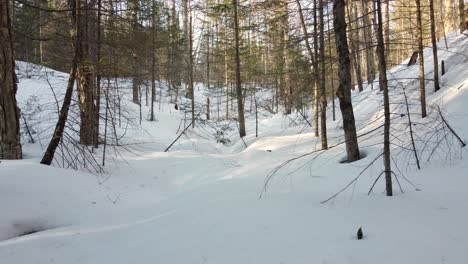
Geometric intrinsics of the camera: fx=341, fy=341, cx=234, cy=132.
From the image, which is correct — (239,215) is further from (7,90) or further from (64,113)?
(7,90)

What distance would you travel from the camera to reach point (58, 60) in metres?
10.5

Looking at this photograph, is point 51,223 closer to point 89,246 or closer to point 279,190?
point 89,246

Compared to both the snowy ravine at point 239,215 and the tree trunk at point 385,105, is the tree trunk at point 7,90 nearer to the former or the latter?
the snowy ravine at point 239,215

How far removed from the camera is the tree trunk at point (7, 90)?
22.2 ft

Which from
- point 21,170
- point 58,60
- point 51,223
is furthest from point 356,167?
point 58,60

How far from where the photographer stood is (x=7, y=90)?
687cm

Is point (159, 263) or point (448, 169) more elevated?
point (448, 169)

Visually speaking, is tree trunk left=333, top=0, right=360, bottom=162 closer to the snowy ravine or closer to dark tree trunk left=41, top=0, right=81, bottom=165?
the snowy ravine

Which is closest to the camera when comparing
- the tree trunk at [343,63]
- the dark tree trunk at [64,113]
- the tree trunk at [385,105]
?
the tree trunk at [385,105]

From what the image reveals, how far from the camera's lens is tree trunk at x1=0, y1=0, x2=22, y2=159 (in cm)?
678

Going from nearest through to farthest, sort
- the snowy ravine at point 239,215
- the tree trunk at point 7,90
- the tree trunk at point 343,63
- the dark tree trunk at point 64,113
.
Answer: the snowy ravine at point 239,215, the tree trunk at point 7,90, the tree trunk at point 343,63, the dark tree trunk at point 64,113

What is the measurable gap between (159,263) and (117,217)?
204 centimetres

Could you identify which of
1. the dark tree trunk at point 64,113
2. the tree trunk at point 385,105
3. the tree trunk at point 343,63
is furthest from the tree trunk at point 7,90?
the tree trunk at point 385,105

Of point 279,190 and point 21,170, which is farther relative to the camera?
point 279,190
